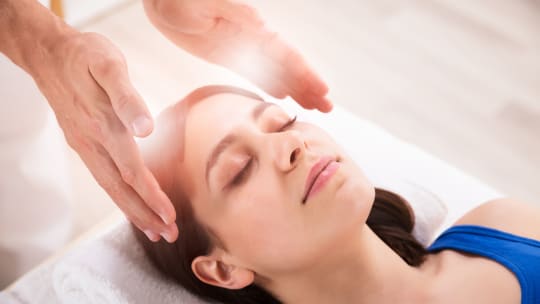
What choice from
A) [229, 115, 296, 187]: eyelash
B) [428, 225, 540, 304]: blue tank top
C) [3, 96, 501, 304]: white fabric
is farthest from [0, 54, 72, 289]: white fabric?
[428, 225, 540, 304]: blue tank top

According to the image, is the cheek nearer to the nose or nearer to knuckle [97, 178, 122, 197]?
the nose

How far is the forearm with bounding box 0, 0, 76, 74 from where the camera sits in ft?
2.55

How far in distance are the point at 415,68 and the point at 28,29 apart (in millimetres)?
1239

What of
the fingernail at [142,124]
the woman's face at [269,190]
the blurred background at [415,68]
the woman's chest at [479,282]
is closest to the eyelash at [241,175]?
the woman's face at [269,190]

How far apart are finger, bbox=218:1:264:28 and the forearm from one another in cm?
25

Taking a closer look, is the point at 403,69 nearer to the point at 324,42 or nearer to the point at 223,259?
the point at 324,42

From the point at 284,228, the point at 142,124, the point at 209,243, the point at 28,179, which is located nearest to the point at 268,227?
the point at 284,228

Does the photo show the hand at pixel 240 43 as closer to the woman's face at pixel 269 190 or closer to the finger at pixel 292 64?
the finger at pixel 292 64

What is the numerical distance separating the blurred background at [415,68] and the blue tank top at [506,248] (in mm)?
528

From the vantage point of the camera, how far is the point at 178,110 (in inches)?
37.0

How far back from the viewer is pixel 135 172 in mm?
707

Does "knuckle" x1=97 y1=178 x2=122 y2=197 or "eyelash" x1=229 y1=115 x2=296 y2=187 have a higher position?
"eyelash" x1=229 y1=115 x2=296 y2=187

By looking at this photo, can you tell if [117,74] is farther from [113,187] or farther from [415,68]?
[415,68]

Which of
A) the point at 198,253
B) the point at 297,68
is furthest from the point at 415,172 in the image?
the point at 198,253
